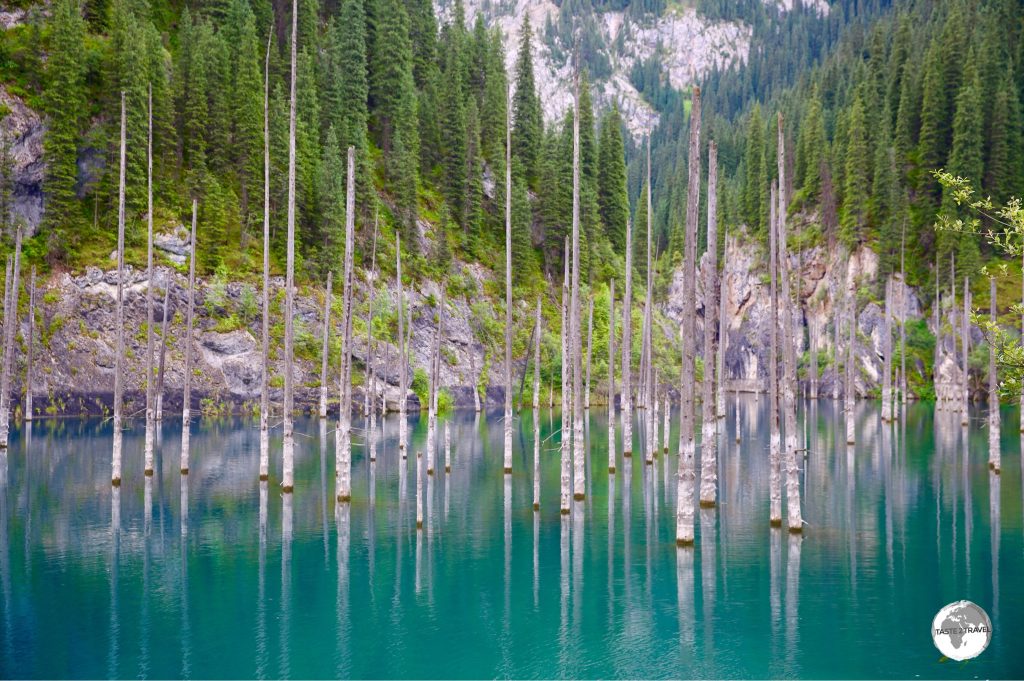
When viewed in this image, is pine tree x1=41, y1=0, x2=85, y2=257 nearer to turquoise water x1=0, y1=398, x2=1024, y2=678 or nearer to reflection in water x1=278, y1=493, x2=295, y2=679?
turquoise water x1=0, y1=398, x2=1024, y2=678

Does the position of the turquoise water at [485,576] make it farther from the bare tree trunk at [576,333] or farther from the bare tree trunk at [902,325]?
the bare tree trunk at [902,325]

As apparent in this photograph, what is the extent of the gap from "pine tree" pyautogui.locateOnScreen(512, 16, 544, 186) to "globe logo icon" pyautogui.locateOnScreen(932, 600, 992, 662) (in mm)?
93961

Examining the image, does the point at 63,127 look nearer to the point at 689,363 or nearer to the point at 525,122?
the point at 689,363

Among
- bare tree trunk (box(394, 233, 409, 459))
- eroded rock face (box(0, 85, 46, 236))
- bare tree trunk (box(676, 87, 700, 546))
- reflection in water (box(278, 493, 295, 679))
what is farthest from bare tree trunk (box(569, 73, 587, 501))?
eroded rock face (box(0, 85, 46, 236))

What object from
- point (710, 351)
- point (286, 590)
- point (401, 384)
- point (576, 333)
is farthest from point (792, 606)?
point (401, 384)

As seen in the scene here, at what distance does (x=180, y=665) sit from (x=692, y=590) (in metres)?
11.8

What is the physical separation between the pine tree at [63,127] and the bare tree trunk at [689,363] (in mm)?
54675

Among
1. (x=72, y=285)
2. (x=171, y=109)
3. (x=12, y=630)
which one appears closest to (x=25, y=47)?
(x=171, y=109)

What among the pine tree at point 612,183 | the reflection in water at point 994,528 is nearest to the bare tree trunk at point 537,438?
the reflection in water at point 994,528

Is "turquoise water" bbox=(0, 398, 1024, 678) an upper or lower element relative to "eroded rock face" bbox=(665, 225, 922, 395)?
lower

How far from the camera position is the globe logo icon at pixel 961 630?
16.0m

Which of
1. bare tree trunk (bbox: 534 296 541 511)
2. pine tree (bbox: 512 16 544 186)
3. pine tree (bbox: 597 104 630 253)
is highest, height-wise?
pine tree (bbox: 512 16 544 186)

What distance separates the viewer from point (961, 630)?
666 inches

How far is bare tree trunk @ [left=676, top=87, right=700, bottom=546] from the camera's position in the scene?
2323cm
